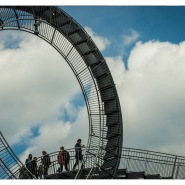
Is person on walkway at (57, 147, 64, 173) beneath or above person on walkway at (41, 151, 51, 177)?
above

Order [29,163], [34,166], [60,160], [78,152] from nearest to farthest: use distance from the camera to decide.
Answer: [29,163] < [34,166] < [60,160] < [78,152]

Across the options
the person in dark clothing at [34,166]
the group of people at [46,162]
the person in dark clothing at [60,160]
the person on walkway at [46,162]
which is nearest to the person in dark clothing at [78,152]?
the group of people at [46,162]

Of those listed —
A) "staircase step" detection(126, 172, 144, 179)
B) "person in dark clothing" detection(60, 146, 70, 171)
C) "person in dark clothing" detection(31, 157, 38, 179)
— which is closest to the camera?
"person in dark clothing" detection(31, 157, 38, 179)

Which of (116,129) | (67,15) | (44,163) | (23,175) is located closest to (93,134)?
(116,129)

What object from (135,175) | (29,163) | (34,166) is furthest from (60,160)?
(135,175)

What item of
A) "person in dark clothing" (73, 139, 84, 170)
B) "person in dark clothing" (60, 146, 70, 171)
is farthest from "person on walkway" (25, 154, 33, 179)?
"person in dark clothing" (73, 139, 84, 170)

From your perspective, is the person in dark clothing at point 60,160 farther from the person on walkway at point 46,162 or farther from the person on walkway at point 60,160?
the person on walkway at point 46,162

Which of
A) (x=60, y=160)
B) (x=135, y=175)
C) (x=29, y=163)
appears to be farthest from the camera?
(x=135, y=175)

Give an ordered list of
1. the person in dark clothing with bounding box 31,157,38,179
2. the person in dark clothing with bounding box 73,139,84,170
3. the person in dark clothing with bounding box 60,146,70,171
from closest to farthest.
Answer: the person in dark clothing with bounding box 31,157,38,179
the person in dark clothing with bounding box 73,139,84,170
the person in dark clothing with bounding box 60,146,70,171

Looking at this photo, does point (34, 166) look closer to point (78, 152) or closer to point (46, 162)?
point (46, 162)

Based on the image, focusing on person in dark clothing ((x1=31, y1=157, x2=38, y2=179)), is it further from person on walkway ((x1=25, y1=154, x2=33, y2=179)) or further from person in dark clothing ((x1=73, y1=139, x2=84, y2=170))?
person in dark clothing ((x1=73, y1=139, x2=84, y2=170))

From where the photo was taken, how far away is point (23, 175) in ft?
51.4

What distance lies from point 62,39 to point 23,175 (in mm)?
7682
